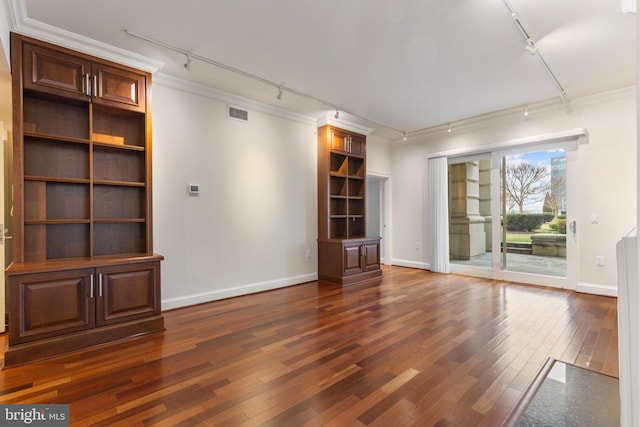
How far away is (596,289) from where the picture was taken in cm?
450

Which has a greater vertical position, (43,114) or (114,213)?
(43,114)

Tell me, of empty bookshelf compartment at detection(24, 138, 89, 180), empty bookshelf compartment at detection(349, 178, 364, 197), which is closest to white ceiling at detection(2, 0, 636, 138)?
empty bookshelf compartment at detection(24, 138, 89, 180)

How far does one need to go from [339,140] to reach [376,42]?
Answer: 2.60m

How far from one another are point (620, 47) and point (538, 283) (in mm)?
3574

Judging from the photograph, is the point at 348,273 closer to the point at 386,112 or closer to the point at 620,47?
the point at 386,112

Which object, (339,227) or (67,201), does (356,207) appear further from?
(67,201)

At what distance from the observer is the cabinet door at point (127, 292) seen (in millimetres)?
2898

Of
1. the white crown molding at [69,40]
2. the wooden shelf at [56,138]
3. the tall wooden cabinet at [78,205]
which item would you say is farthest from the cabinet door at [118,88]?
the wooden shelf at [56,138]

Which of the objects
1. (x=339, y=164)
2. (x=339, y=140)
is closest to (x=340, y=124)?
(x=339, y=140)

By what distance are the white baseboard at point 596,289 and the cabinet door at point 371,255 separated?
3175mm

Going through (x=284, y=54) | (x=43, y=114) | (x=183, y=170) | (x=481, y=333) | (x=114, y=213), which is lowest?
(x=481, y=333)

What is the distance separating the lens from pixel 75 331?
2.75 m

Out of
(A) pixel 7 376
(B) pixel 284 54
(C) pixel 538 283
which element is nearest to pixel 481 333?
(C) pixel 538 283

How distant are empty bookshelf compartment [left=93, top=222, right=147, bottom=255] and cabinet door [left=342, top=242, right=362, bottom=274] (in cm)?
305
